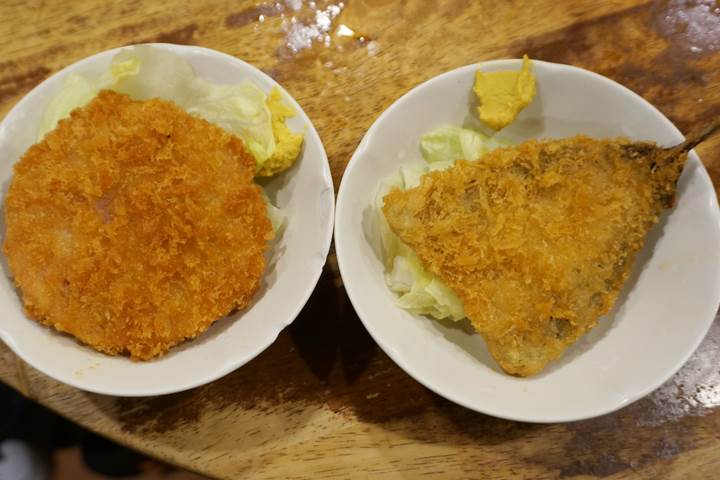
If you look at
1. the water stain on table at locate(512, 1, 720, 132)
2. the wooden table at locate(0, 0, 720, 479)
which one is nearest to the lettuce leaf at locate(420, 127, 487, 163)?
the wooden table at locate(0, 0, 720, 479)

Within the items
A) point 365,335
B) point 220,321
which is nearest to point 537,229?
point 365,335

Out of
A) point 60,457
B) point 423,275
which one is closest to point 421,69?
point 423,275

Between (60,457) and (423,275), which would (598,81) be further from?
(60,457)

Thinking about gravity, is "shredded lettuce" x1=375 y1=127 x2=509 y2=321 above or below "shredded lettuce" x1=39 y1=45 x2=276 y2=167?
below

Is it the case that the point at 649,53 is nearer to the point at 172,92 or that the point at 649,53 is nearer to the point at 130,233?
the point at 172,92

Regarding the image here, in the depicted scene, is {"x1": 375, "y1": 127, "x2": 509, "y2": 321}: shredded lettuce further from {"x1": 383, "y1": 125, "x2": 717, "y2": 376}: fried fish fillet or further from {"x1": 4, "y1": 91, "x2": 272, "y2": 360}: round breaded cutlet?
{"x1": 4, "y1": 91, "x2": 272, "y2": 360}: round breaded cutlet

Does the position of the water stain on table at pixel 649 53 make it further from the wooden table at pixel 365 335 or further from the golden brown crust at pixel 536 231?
the golden brown crust at pixel 536 231

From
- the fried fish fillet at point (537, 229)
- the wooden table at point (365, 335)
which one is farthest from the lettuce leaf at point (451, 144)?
the wooden table at point (365, 335)
